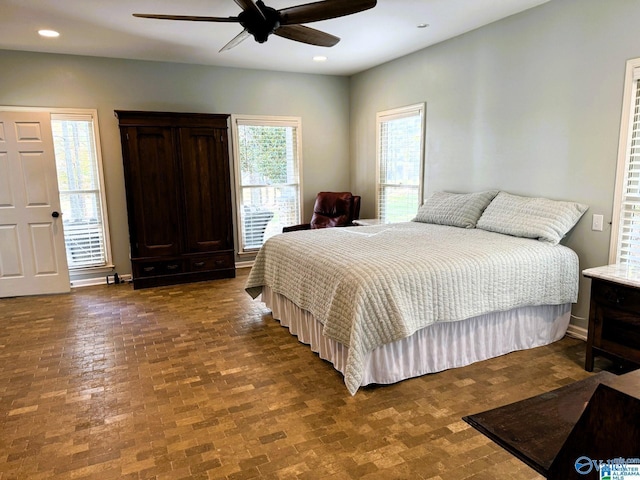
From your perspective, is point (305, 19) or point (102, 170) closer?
point (305, 19)

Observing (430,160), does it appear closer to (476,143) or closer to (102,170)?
(476,143)

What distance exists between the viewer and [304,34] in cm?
317

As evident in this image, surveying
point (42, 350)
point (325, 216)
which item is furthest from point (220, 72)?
point (42, 350)

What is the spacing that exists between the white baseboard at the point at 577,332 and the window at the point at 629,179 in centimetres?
62

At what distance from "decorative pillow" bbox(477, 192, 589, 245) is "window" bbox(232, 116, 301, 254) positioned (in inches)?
121

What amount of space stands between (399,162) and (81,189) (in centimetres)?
388

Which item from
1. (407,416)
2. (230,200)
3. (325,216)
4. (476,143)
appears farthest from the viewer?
(325,216)

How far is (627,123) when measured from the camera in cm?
292

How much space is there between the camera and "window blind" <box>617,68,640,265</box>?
2885 mm

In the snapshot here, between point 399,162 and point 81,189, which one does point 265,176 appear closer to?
point 399,162

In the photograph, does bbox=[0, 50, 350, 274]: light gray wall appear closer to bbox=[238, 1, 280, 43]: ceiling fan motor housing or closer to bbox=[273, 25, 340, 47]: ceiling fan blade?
bbox=[273, 25, 340, 47]: ceiling fan blade

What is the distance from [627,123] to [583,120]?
322 millimetres

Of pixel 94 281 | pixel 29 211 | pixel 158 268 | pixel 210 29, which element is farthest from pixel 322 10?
pixel 94 281

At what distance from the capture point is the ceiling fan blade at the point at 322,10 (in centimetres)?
261
